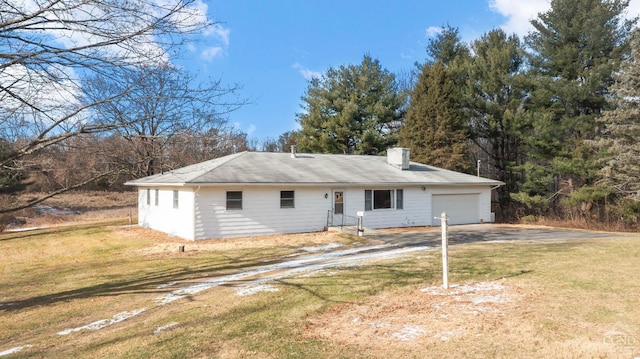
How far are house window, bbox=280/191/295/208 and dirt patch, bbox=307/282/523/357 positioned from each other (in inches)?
418

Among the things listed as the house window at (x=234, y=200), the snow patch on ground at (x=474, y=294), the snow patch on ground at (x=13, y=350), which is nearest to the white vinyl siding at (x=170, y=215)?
the house window at (x=234, y=200)

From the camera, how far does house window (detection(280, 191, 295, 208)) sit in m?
16.9

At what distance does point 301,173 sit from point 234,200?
376cm

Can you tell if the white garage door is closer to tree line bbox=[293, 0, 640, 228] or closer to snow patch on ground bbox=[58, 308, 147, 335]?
tree line bbox=[293, 0, 640, 228]

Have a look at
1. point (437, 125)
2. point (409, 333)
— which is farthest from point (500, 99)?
point (409, 333)

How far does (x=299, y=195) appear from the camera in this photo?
56.5ft

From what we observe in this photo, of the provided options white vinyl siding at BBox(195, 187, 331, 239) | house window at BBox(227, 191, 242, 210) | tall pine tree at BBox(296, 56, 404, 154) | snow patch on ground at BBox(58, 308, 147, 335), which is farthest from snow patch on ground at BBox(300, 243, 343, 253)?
tall pine tree at BBox(296, 56, 404, 154)

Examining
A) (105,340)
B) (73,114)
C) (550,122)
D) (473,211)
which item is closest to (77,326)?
(105,340)

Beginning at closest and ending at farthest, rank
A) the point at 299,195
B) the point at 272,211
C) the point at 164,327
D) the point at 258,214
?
the point at 164,327 → the point at 258,214 → the point at 272,211 → the point at 299,195

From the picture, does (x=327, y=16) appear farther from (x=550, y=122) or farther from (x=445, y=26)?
(x=445, y=26)

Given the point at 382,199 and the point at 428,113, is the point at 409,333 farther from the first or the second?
the point at 428,113

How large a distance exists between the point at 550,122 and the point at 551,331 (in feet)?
81.4

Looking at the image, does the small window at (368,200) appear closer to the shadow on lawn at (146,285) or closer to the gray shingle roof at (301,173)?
the gray shingle roof at (301,173)

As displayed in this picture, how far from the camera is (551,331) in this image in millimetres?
4523
